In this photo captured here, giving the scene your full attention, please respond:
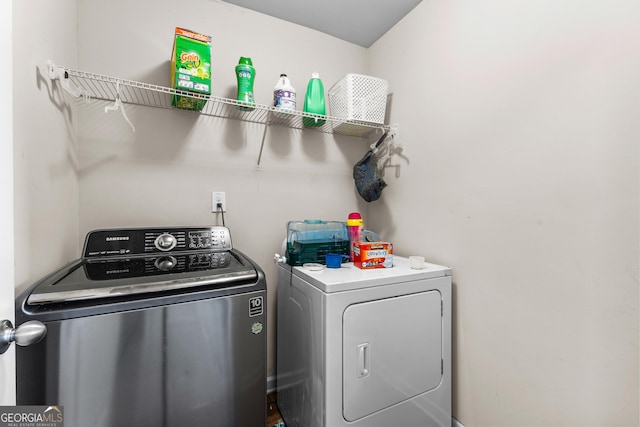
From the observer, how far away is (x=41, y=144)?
99 cm

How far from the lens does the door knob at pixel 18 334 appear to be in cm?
51

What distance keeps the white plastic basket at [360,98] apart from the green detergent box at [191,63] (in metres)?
0.86

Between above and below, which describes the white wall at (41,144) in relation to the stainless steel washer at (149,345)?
above

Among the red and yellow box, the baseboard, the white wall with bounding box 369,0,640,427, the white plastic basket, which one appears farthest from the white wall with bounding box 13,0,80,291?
the baseboard

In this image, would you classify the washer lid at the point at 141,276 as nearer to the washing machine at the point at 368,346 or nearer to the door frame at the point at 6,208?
the door frame at the point at 6,208

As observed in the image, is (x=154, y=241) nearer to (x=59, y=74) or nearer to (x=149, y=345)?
(x=149, y=345)

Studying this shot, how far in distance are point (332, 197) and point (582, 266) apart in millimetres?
1450

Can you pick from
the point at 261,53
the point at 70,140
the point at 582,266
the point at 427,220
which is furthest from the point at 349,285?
the point at 261,53

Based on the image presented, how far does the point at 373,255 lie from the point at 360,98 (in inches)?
41.6

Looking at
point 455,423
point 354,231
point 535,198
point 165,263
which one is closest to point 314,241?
point 354,231

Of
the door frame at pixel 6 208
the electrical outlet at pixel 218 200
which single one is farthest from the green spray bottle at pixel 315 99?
the door frame at pixel 6 208

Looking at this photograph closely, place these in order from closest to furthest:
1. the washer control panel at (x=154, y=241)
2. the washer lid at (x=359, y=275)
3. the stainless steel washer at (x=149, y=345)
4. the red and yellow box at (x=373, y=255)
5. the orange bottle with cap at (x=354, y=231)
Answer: the stainless steel washer at (x=149, y=345)
the washer lid at (x=359, y=275)
the washer control panel at (x=154, y=241)
the red and yellow box at (x=373, y=255)
the orange bottle with cap at (x=354, y=231)

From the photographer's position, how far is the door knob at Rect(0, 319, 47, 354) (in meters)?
0.51

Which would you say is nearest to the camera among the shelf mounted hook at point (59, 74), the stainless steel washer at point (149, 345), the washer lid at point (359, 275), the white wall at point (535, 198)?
the stainless steel washer at point (149, 345)
